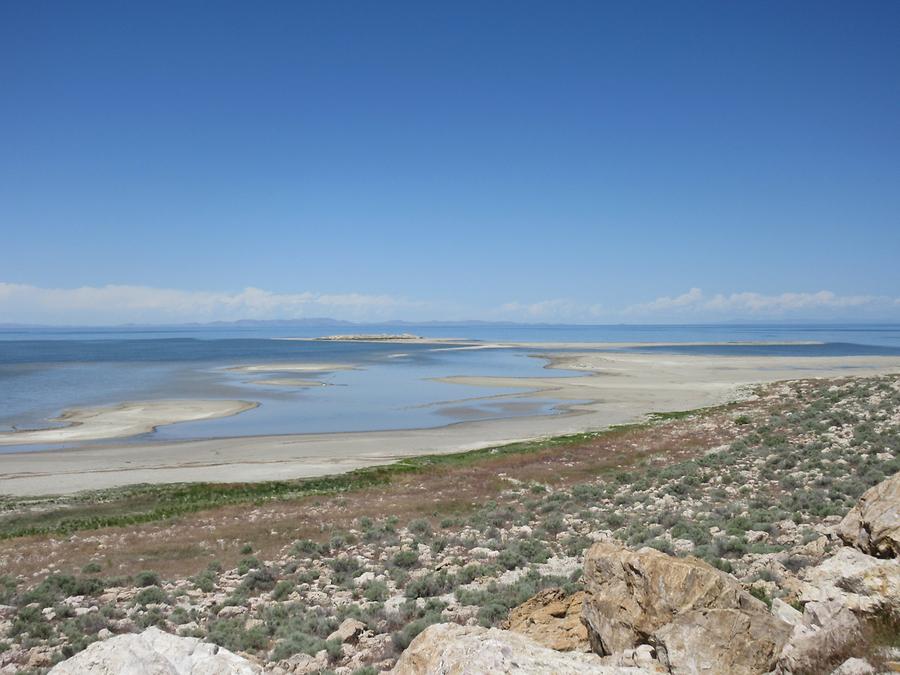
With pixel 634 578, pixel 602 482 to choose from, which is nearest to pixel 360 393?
pixel 602 482

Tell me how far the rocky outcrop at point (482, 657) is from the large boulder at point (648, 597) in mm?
1321

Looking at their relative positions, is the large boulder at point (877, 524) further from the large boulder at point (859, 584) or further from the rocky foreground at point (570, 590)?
the large boulder at point (859, 584)

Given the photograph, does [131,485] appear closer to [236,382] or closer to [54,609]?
[54,609]

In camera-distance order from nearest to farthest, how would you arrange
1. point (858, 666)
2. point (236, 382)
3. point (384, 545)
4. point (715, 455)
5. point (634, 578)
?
point (858, 666)
point (634, 578)
point (384, 545)
point (715, 455)
point (236, 382)

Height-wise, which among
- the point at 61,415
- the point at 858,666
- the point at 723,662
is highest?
the point at 858,666

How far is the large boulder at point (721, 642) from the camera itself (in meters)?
5.45

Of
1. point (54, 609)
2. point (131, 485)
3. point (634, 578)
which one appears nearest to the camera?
point (634, 578)

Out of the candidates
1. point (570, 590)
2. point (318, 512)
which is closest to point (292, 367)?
point (318, 512)

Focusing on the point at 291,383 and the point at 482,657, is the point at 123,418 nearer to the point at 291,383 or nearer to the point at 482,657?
the point at 291,383

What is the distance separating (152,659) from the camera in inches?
200

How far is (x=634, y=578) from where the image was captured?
22.3 feet

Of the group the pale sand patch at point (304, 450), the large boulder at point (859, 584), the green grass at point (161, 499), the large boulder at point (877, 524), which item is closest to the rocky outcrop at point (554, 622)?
the large boulder at point (859, 584)

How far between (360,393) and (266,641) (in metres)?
49.5

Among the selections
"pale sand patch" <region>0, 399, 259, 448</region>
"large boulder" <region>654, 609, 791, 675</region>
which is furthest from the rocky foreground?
"pale sand patch" <region>0, 399, 259, 448</region>
